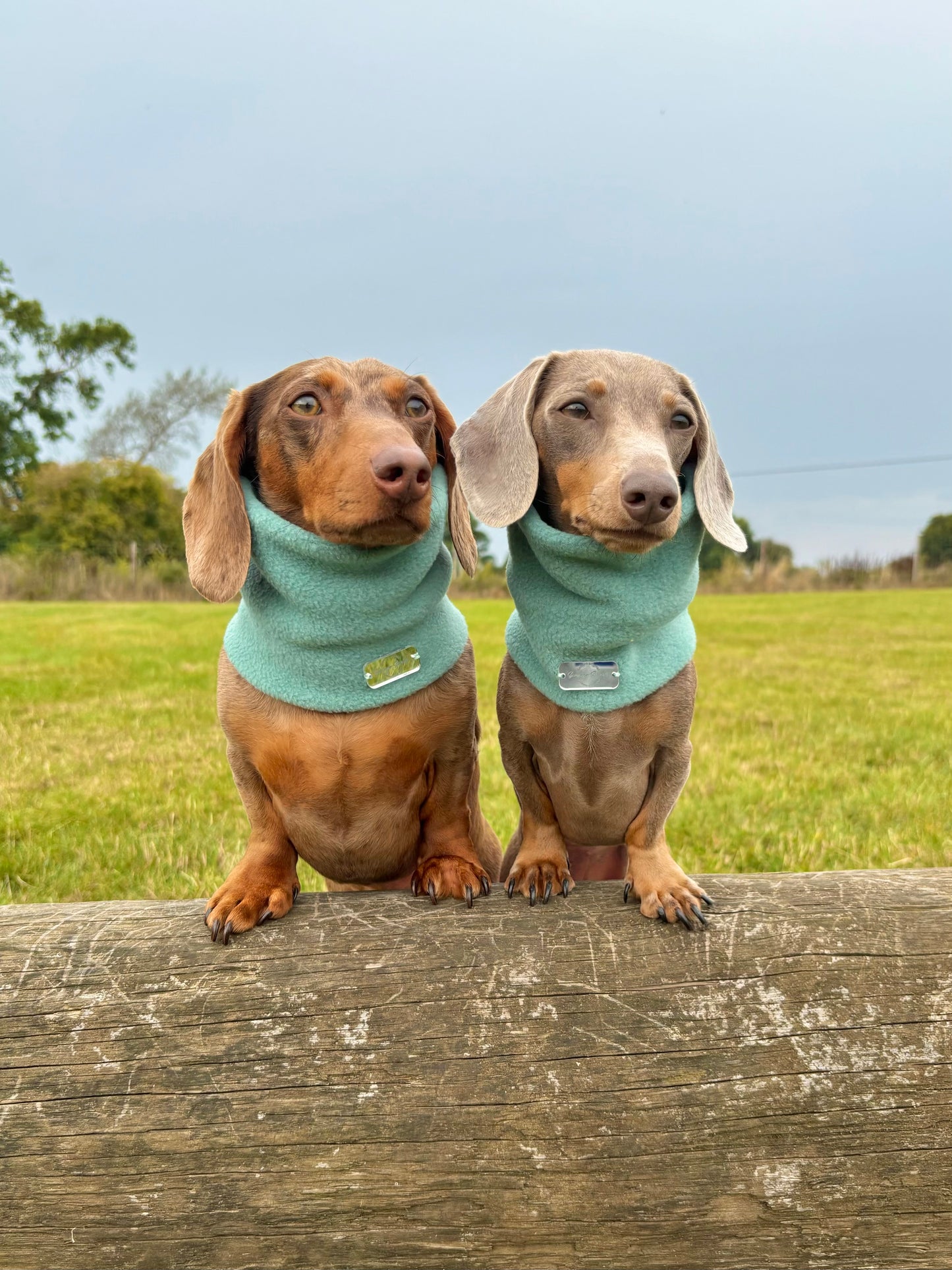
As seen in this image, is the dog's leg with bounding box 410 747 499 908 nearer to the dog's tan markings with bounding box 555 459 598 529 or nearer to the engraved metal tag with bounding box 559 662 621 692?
the engraved metal tag with bounding box 559 662 621 692

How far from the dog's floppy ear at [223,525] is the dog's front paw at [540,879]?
96 cm

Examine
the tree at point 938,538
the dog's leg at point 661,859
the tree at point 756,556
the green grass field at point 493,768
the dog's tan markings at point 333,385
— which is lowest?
the tree at point 938,538

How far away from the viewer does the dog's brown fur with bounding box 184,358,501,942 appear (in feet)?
7.45

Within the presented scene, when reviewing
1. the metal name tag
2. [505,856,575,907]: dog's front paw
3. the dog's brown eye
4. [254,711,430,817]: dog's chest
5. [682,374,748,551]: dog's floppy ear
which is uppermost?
the dog's brown eye

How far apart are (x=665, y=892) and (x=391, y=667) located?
833mm

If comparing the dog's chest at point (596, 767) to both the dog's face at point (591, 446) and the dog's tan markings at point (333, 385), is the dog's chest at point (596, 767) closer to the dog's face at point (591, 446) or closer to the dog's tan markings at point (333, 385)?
the dog's face at point (591, 446)

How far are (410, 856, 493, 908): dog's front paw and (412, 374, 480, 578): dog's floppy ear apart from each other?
28.4 inches

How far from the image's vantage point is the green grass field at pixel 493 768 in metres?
4.36

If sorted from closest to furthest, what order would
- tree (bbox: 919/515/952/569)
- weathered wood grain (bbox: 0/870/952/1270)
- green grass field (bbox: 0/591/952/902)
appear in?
weathered wood grain (bbox: 0/870/952/1270), green grass field (bbox: 0/591/952/902), tree (bbox: 919/515/952/569)

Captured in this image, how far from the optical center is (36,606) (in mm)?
25078

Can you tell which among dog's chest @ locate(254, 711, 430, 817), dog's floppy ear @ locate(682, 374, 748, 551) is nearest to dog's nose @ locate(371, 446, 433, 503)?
dog's chest @ locate(254, 711, 430, 817)

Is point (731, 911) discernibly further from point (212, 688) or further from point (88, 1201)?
point (212, 688)

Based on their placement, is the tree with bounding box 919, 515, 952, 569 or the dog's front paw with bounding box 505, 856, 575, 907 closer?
the dog's front paw with bounding box 505, 856, 575, 907

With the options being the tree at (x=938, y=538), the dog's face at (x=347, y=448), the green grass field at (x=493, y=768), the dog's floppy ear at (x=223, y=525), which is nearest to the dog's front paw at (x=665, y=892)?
the dog's face at (x=347, y=448)
